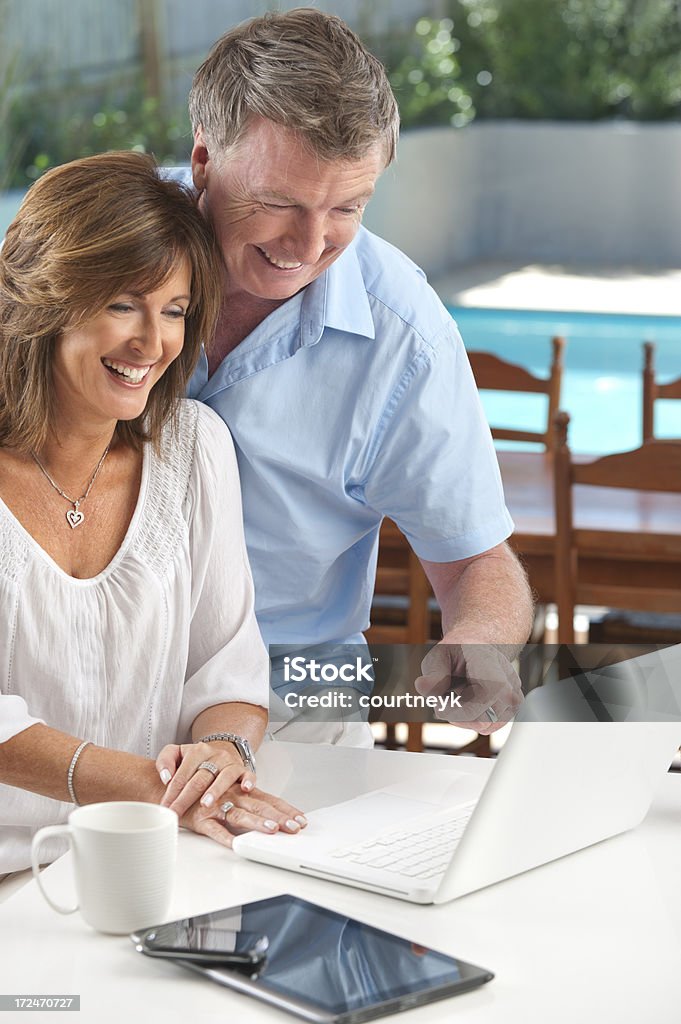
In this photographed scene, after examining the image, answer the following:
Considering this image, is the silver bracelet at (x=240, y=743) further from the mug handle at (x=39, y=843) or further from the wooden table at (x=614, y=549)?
the wooden table at (x=614, y=549)

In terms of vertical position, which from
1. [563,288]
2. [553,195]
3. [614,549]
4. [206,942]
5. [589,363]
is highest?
[206,942]

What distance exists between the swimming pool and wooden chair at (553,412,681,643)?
6.19 m

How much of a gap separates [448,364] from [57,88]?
643cm

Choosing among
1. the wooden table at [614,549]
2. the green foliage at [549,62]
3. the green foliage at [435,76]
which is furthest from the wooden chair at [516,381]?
the green foliage at [435,76]

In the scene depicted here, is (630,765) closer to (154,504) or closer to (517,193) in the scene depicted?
(154,504)

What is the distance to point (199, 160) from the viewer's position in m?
1.69

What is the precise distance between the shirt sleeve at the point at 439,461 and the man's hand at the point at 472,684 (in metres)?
0.54

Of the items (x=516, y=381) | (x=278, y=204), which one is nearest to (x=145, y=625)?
(x=278, y=204)

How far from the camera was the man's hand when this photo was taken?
121cm

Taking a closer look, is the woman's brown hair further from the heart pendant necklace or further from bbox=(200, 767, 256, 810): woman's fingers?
bbox=(200, 767, 256, 810): woman's fingers

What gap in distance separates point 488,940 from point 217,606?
2.21 ft

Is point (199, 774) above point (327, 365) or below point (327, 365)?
below

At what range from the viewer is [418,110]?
1217 cm

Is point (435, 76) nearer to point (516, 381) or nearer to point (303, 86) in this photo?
point (516, 381)
